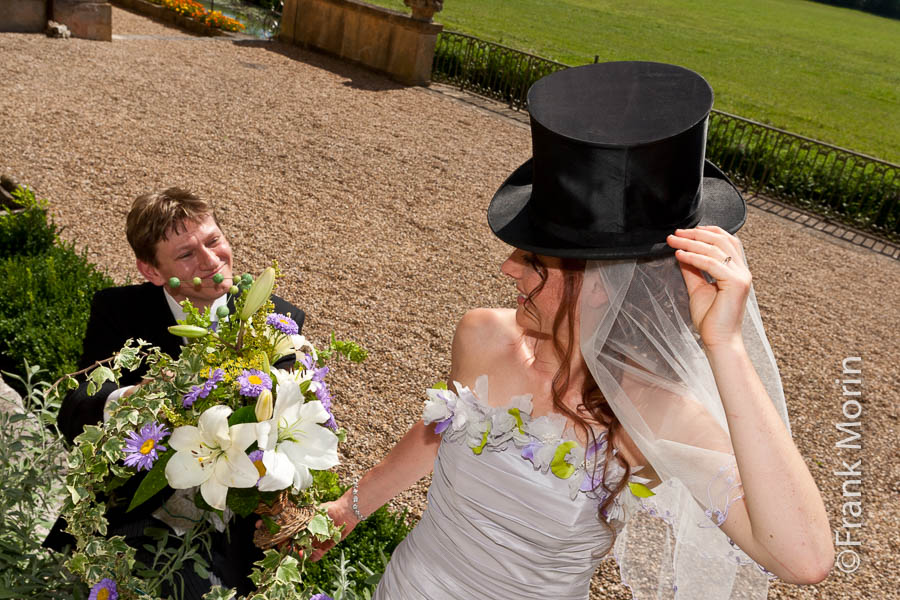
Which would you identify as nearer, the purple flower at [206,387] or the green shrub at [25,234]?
the purple flower at [206,387]

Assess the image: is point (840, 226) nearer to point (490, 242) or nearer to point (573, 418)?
point (490, 242)

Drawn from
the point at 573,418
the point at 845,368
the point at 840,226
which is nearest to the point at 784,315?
the point at 845,368

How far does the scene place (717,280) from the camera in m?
1.40

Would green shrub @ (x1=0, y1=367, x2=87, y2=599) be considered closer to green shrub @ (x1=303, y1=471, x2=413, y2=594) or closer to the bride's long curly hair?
green shrub @ (x1=303, y1=471, x2=413, y2=594)

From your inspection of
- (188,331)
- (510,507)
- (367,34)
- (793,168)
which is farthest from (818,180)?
(188,331)

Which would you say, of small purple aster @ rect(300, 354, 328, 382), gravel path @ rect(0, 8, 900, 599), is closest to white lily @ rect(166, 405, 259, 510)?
small purple aster @ rect(300, 354, 328, 382)

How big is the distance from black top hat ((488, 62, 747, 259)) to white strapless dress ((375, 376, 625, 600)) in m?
0.53

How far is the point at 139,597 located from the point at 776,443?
152cm

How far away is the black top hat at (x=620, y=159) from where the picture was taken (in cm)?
149

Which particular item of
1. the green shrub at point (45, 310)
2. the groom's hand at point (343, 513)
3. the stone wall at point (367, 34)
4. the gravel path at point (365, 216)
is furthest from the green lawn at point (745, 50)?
the groom's hand at point (343, 513)

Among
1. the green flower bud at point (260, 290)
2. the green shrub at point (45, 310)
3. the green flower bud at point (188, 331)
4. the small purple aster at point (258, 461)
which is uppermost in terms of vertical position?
the green flower bud at point (260, 290)

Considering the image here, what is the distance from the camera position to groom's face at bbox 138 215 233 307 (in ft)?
8.71

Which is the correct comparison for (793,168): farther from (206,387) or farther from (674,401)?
(206,387)

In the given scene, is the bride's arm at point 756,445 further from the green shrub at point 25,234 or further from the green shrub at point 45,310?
the green shrub at point 25,234
